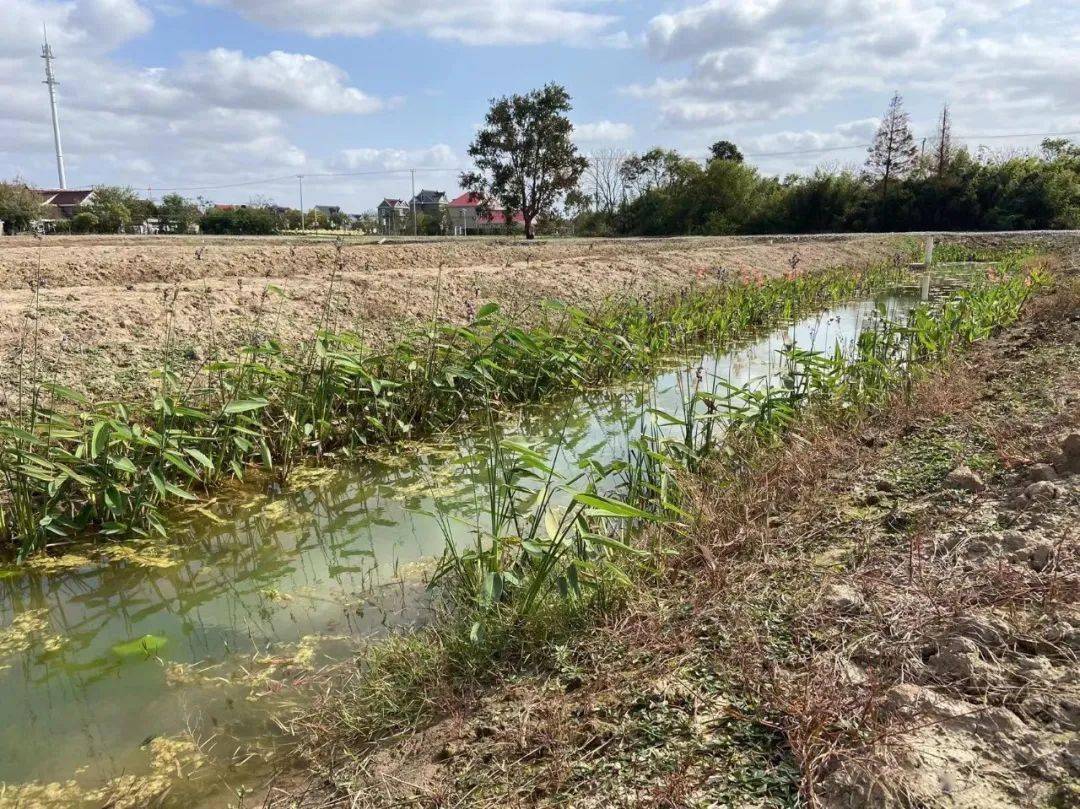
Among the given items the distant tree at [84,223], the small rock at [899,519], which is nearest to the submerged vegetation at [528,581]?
the small rock at [899,519]

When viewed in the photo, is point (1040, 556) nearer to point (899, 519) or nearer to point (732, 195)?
point (899, 519)

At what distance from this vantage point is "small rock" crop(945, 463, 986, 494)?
2957 millimetres

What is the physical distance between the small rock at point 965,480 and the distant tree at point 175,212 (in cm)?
4462

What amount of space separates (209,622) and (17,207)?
3925 cm

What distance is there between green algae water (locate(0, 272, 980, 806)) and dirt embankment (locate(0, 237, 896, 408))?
1622 mm

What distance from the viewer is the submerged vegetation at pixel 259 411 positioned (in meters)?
3.50

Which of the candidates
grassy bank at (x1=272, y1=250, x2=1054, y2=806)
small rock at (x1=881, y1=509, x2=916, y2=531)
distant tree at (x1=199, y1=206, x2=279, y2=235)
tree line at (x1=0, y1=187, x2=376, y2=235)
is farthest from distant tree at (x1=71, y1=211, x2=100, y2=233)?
small rock at (x1=881, y1=509, x2=916, y2=531)

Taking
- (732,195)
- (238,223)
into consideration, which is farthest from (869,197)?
(238,223)

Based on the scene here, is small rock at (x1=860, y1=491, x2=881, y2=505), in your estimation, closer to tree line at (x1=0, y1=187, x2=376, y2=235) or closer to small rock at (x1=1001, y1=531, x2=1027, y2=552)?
small rock at (x1=1001, y1=531, x2=1027, y2=552)

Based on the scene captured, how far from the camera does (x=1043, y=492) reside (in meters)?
2.66

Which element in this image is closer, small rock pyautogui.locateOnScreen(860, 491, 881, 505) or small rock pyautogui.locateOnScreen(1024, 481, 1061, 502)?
small rock pyautogui.locateOnScreen(1024, 481, 1061, 502)

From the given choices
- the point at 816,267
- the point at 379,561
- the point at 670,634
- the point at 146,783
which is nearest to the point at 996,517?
the point at 670,634

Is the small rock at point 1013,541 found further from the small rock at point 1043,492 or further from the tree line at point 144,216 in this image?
the tree line at point 144,216

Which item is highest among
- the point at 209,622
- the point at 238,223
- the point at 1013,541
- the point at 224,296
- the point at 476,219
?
the point at 476,219
